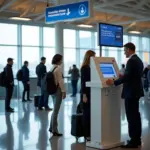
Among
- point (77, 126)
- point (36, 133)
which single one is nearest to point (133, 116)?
point (77, 126)

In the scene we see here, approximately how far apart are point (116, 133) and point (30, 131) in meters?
2.08

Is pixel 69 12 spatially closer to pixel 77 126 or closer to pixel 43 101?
pixel 43 101

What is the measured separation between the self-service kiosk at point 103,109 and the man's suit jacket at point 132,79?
25 cm

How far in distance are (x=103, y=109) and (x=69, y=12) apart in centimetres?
444

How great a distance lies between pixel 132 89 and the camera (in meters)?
5.18

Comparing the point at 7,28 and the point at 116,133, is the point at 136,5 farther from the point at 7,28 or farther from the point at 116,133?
the point at 116,133

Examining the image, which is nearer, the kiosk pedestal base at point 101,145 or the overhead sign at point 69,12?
the kiosk pedestal base at point 101,145

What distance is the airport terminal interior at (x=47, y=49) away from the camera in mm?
6086

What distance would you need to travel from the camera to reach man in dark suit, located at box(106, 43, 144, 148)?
16.9 feet

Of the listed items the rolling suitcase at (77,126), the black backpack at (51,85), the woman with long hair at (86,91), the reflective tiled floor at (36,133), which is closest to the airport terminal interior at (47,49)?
the reflective tiled floor at (36,133)

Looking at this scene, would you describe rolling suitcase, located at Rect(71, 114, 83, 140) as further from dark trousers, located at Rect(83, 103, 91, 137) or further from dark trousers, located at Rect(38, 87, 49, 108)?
dark trousers, located at Rect(38, 87, 49, 108)

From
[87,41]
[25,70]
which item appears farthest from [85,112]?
[87,41]

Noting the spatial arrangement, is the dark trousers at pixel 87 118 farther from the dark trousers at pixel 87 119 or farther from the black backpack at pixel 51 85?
the black backpack at pixel 51 85

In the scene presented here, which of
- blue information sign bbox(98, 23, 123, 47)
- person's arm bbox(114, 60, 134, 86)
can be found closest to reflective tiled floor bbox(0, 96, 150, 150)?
person's arm bbox(114, 60, 134, 86)
